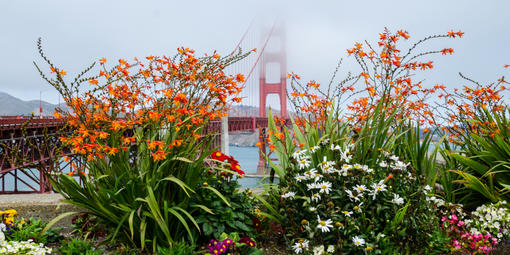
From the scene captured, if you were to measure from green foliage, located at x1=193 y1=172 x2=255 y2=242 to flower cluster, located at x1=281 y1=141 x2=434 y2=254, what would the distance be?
1.20ft

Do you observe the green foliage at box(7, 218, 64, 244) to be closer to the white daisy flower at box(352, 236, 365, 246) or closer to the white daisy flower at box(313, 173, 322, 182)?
the white daisy flower at box(313, 173, 322, 182)

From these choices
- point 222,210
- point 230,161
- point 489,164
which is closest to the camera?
point 222,210

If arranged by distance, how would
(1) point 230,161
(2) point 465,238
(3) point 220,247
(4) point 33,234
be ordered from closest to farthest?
(3) point 220,247
(4) point 33,234
(1) point 230,161
(2) point 465,238

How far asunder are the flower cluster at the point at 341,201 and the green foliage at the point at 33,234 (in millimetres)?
1998

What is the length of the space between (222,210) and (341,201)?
94cm

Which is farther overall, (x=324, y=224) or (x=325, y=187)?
(x=325, y=187)

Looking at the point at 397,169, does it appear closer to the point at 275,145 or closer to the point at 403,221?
the point at 403,221

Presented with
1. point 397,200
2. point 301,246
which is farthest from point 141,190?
point 397,200

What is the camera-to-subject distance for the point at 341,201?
10.2 ft

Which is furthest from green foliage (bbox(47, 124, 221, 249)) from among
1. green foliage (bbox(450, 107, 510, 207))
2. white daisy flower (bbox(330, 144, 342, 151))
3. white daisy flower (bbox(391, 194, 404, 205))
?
green foliage (bbox(450, 107, 510, 207))

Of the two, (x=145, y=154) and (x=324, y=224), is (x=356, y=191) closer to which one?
(x=324, y=224)

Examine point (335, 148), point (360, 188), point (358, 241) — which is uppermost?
point (335, 148)

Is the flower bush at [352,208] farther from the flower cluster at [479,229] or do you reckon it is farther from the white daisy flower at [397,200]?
the flower cluster at [479,229]

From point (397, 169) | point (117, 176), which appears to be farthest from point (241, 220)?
point (397, 169)
